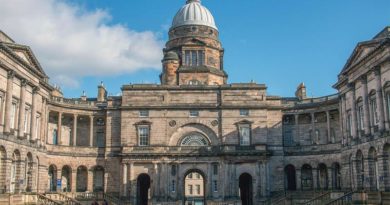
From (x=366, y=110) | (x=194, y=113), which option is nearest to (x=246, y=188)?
(x=194, y=113)

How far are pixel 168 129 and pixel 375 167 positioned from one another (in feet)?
75.4

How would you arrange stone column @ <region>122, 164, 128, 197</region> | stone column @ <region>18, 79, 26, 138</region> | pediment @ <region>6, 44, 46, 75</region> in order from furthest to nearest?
stone column @ <region>122, 164, 128, 197</region> < stone column @ <region>18, 79, 26, 138</region> < pediment @ <region>6, 44, 46, 75</region>

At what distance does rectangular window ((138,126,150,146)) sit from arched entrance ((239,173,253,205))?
11.3 metres

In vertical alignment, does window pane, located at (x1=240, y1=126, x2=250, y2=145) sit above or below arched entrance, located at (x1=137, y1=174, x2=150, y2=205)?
above

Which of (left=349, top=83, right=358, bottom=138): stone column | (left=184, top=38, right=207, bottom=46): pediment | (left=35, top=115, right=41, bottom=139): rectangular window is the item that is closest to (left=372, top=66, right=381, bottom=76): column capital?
(left=349, top=83, right=358, bottom=138): stone column

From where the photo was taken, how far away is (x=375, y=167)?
120 feet

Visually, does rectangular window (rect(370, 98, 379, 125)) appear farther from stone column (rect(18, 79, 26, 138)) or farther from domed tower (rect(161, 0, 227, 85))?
stone column (rect(18, 79, 26, 138))

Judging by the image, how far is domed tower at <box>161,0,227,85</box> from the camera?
58.4 metres

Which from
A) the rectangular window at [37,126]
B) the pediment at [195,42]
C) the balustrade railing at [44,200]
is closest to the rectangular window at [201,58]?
the pediment at [195,42]

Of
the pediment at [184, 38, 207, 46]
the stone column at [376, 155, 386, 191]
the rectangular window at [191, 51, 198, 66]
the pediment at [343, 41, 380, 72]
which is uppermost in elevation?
the pediment at [184, 38, 207, 46]

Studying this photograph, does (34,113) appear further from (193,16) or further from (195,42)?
(193,16)

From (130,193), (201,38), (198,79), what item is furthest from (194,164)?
(201,38)

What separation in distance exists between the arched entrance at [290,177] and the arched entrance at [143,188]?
16029mm

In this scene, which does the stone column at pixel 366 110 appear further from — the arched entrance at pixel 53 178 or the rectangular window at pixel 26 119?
the arched entrance at pixel 53 178
